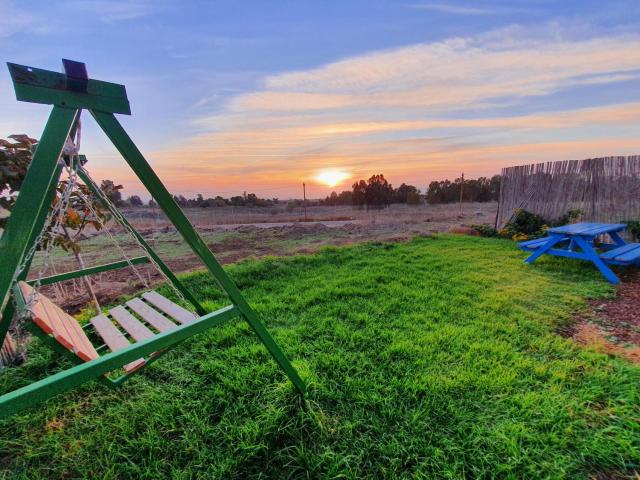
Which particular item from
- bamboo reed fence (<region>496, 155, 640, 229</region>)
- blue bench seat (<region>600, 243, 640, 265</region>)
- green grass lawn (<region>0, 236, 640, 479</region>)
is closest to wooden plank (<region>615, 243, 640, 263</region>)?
blue bench seat (<region>600, 243, 640, 265</region>)

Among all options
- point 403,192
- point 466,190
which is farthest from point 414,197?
point 466,190

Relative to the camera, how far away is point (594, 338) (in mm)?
2488

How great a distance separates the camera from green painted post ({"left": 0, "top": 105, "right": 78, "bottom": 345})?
2.91ft

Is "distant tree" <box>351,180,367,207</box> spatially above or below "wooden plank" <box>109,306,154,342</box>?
above

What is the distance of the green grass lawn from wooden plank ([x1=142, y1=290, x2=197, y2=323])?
528mm

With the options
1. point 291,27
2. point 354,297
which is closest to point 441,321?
point 354,297

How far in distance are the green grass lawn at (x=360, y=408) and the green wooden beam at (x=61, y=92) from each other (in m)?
1.76

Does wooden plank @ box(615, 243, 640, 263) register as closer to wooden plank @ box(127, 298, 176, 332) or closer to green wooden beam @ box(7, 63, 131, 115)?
wooden plank @ box(127, 298, 176, 332)

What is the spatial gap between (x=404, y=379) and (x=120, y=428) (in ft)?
6.26

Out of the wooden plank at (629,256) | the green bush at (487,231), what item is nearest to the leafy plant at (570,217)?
the green bush at (487,231)

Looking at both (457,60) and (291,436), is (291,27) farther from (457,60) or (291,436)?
(291,436)

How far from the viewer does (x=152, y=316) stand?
2010 mm

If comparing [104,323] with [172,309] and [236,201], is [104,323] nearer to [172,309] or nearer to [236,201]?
[172,309]

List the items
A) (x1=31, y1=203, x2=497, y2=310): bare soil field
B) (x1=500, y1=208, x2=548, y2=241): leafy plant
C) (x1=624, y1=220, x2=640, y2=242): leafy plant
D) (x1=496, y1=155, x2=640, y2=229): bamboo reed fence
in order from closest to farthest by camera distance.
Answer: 1. (x1=31, y1=203, x2=497, y2=310): bare soil field
2. (x1=624, y1=220, x2=640, y2=242): leafy plant
3. (x1=496, y1=155, x2=640, y2=229): bamboo reed fence
4. (x1=500, y1=208, x2=548, y2=241): leafy plant
